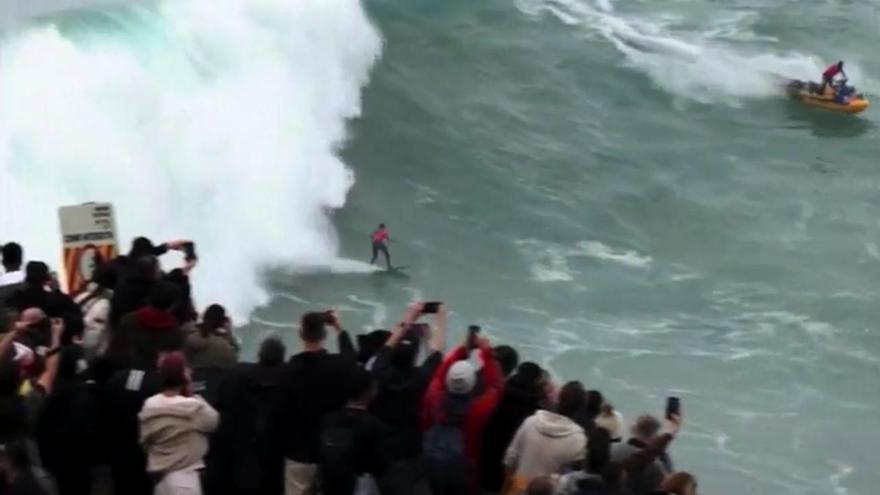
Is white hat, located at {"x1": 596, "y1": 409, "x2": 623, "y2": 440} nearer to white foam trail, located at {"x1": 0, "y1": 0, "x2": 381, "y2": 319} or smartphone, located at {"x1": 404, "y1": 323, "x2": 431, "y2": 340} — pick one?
smartphone, located at {"x1": 404, "y1": 323, "x2": 431, "y2": 340}

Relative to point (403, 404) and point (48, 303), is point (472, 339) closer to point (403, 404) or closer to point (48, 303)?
point (403, 404)

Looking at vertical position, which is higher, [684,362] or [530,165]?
[530,165]

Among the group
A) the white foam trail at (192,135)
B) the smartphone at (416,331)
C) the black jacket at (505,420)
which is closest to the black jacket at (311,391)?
the smartphone at (416,331)

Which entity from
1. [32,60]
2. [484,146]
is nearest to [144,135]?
[32,60]

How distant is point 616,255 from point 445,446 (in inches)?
637

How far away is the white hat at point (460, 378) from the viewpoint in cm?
800

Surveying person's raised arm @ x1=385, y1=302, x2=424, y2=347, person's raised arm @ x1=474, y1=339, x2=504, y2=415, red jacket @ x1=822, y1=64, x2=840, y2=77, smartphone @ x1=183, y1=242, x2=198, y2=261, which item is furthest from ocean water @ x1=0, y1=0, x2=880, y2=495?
person's raised arm @ x1=474, y1=339, x2=504, y2=415

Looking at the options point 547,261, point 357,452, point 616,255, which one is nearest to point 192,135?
point 547,261

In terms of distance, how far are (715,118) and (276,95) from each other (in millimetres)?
11440

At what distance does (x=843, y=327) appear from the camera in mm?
21234

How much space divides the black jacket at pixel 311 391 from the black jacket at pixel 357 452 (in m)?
0.20

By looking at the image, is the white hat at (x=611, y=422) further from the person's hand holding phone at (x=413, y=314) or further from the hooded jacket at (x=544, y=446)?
the person's hand holding phone at (x=413, y=314)

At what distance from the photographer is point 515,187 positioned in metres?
27.0

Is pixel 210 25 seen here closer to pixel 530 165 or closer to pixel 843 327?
pixel 530 165
